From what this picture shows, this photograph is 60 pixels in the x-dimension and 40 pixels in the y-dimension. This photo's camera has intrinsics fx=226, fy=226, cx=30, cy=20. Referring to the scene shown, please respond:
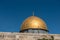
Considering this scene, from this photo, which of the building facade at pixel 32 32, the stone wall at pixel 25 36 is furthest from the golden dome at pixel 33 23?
the stone wall at pixel 25 36

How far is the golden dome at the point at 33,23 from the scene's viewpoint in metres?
24.5

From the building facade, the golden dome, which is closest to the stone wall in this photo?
the building facade

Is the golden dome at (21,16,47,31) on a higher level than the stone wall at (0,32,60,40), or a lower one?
higher

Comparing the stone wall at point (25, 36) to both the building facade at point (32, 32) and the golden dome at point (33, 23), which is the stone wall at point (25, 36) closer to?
the building facade at point (32, 32)

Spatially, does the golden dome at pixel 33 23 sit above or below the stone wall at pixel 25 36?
above

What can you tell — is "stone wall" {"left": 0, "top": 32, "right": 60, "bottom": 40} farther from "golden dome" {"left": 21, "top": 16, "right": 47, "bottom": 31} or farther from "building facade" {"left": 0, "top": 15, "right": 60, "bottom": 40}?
"golden dome" {"left": 21, "top": 16, "right": 47, "bottom": 31}

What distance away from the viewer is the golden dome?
80.5ft

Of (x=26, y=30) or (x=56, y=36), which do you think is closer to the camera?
(x=56, y=36)

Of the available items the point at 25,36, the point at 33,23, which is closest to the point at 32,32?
the point at 33,23

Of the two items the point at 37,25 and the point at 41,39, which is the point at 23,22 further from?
the point at 41,39

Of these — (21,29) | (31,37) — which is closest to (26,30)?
(21,29)

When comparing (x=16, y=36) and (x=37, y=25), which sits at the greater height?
(x=37, y=25)

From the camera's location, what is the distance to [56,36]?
21484 mm

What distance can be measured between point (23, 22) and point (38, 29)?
7.42 feet
